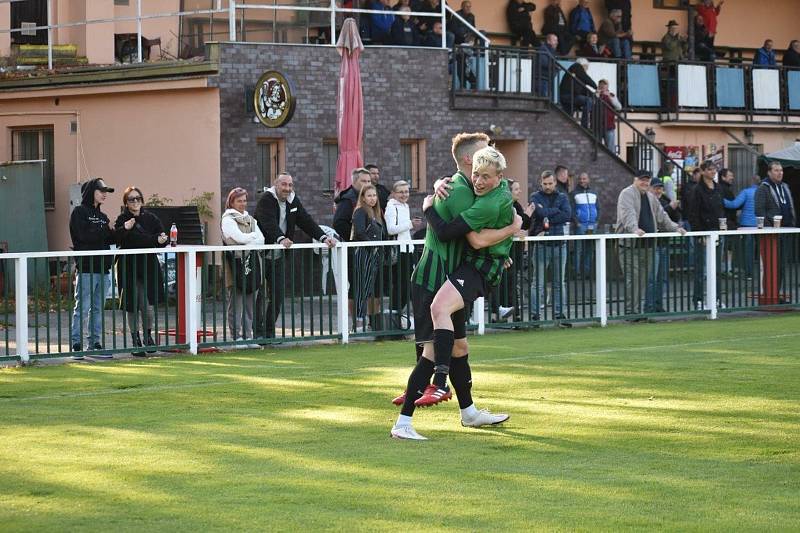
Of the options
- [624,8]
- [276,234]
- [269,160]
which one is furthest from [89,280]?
[624,8]

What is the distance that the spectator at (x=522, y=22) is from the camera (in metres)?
32.5

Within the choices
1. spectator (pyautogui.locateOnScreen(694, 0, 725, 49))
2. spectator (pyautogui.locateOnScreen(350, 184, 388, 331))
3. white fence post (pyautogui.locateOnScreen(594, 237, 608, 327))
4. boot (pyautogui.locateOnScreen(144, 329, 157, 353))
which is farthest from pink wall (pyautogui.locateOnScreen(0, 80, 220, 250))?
spectator (pyautogui.locateOnScreen(694, 0, 725, 49))

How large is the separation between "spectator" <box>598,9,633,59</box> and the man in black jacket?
55.6 ft

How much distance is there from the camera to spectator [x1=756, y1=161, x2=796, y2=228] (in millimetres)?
22609

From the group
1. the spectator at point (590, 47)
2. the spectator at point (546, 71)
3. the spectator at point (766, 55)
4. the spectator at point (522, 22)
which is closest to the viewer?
the spectator at point (546, 71)

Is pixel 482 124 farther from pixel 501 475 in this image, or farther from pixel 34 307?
pixel 501 475

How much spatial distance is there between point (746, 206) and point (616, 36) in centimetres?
937

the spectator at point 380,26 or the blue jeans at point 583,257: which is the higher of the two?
the spectator at point 380,26

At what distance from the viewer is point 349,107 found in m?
23.0

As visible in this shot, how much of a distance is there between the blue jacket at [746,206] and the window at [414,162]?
544cm

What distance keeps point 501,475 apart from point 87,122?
19.9 metres

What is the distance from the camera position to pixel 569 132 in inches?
1148

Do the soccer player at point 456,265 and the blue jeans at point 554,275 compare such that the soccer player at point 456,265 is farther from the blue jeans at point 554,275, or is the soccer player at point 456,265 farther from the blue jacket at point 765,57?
the blue jacket at point 765,57

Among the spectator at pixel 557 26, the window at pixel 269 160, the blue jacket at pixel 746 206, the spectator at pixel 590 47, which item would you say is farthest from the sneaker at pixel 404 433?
the spectator at pixel 557 26
